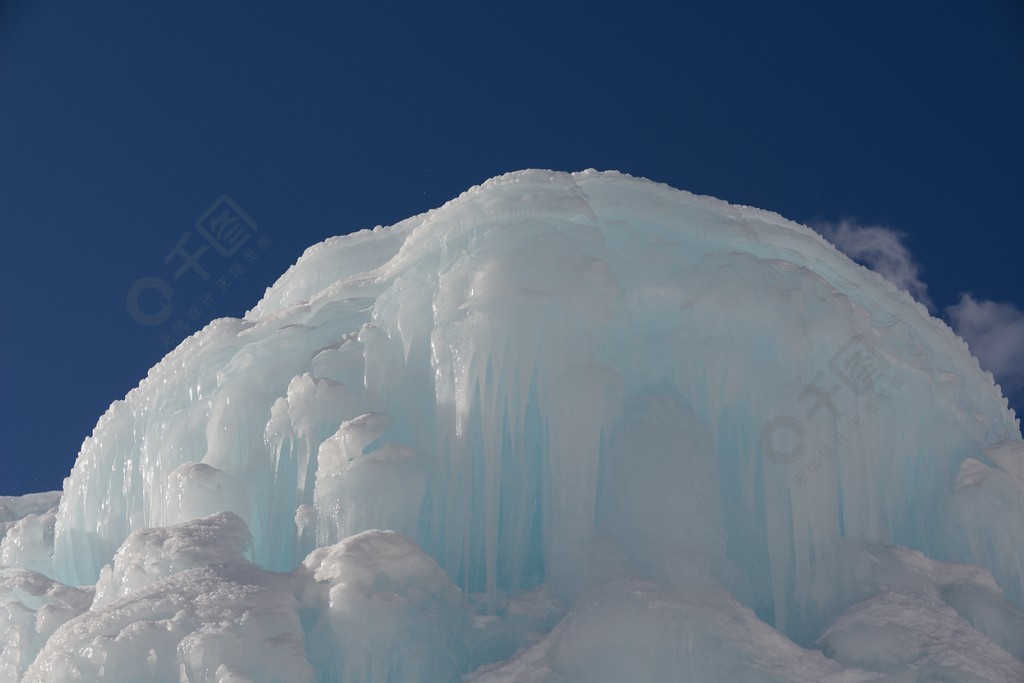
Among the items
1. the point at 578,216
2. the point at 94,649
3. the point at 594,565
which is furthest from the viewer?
the point at 578,216

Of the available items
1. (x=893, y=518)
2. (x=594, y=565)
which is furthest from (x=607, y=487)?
(x=893, y=518)

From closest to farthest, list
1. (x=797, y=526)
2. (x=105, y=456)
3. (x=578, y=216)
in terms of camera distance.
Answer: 1. (x=797, y=526)
2. (x=578, y=216)
3. (x=105, y=456)

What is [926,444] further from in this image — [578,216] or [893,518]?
[578,216]

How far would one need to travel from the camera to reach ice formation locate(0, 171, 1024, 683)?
9.40 metres

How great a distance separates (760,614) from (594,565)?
6.14 feet

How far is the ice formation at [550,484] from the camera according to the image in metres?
9.40

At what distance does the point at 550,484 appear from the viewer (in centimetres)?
1105

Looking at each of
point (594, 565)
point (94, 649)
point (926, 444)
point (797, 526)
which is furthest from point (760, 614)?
point (94, 649)

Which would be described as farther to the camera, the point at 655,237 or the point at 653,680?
the point at 655,237

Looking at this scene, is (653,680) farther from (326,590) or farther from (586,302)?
(586,302)

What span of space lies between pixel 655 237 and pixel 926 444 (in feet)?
13.2

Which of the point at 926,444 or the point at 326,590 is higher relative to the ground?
the point at 926,444

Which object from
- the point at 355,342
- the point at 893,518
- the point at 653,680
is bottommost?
the point at 653,680

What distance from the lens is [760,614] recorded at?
1088cm
